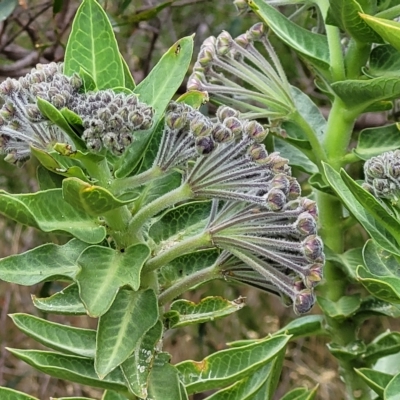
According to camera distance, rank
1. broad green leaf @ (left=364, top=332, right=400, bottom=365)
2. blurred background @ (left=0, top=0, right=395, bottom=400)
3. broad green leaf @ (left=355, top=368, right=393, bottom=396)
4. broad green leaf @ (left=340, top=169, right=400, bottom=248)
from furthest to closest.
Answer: blurred background @ (left=0, top=0, right=395, bottom=400) < broad green leaf @ (left=364, top=332, right=400, bottom=365) < broad green leaf @ (left=355, top=368, right=393, bottom=396) < broad green leaf @ (left=340, top=169, right=400, bottom=248)

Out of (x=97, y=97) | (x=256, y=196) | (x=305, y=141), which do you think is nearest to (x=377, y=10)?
(x=305, y=141)

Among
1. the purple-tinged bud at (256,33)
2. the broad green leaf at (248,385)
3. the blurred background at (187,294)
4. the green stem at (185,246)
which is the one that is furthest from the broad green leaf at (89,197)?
the blurred background at (187,294)

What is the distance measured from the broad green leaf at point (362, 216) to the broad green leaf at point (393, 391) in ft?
0.83

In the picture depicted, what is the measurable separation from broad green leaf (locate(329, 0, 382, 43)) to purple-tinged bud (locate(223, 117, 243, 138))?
16.6 inches

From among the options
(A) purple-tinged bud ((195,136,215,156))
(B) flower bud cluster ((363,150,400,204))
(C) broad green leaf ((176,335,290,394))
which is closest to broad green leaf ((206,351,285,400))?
(C) broad green leaf ((176,335,290,394))

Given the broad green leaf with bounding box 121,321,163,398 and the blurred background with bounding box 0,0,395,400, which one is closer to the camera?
the broad green leaf with bounding box 121,321,163,398

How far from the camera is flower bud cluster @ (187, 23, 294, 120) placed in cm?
162

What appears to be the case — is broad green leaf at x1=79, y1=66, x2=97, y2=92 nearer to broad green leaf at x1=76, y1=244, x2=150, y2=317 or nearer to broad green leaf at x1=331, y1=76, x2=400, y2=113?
broad green leaf at x1=76, y1=244, x2=150, y2=317

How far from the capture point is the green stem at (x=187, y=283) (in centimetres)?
132

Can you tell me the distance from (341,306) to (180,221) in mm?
486

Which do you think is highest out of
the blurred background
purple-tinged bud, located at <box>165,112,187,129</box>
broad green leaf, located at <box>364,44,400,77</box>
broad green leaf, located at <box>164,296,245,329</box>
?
purple-tinged bud, located at <box>165,112,187,129</box>

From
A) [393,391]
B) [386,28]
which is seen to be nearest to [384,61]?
[386,28]

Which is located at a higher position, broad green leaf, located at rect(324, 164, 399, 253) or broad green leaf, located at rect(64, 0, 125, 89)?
broad green leaf, located at rect(64, 0, 125, 89)

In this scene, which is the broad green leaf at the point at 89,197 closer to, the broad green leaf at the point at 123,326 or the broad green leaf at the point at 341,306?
the broad green leaf at the point at 123,326
